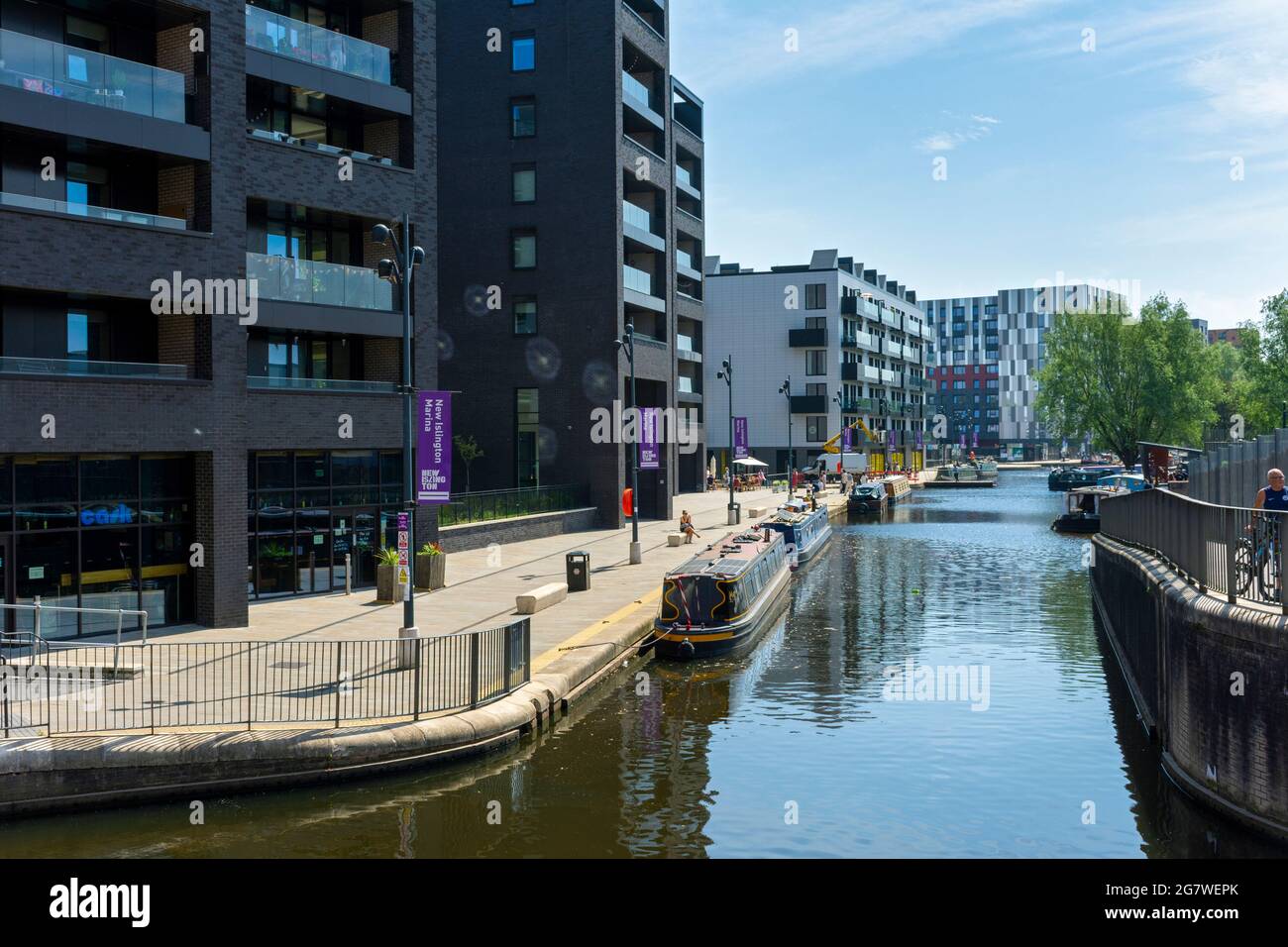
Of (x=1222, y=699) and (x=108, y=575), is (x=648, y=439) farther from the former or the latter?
(x=1222, y=699)

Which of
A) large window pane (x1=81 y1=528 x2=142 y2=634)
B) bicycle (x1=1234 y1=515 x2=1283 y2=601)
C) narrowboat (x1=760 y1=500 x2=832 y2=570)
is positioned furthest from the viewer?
narrowboat (x1=760 y1=500 x2=832 y2=570)

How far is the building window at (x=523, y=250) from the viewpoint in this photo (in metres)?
50.2

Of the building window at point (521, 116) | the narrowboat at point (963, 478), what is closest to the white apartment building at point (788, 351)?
the narrowboat at point (963, 478)

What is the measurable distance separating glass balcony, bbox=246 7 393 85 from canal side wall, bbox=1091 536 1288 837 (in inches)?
914

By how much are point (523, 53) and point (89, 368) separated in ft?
108

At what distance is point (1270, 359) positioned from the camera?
257 feet

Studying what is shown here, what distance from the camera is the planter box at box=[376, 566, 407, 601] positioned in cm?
2753

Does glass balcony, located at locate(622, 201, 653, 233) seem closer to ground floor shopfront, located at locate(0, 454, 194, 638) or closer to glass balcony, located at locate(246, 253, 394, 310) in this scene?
glass balcony, located at locate(246, 253, 394, 310)

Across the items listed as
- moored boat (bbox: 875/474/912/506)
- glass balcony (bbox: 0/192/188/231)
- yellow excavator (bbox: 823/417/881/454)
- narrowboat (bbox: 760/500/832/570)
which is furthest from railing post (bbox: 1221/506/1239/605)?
yellow excavator (bbox: 823/417/881/454)

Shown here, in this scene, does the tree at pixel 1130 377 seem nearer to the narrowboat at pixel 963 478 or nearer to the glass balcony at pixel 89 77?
the narrowboat at pixel 963 478

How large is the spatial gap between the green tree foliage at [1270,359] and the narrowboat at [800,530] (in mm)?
43404

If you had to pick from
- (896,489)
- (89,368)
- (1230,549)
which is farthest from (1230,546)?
(896,489)
